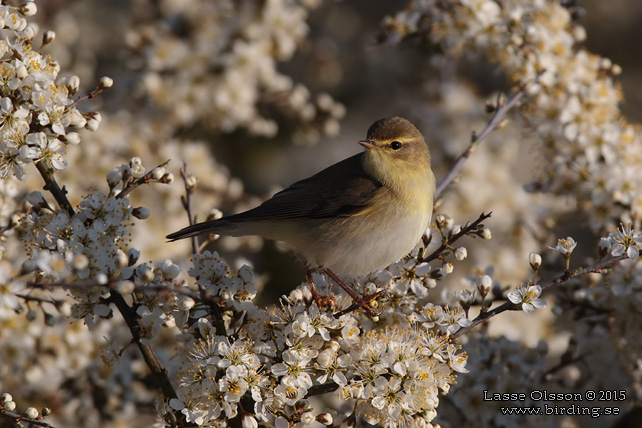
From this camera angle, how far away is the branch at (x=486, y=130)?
3797 mm

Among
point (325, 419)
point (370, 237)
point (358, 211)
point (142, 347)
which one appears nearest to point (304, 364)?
point (325, 419)

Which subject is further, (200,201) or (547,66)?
(200,201)

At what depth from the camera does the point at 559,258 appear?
13.8ft

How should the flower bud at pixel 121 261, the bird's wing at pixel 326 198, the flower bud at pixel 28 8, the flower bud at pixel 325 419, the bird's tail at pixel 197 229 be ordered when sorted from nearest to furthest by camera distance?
the flower bud at pixel 121 261 → the flower bud at pixel 325 419 → the flower bud at pixel 28 8 → the bird's tail at pixel 197 229 → the bird's wing at pixel 326 198

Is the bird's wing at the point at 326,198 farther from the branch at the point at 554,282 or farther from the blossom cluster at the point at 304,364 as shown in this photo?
the branch at the point at 554,282

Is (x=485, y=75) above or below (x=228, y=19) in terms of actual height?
above

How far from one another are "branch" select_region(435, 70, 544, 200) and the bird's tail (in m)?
1.27

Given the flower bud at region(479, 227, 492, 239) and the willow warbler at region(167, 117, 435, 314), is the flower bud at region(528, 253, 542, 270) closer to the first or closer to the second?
the flower bud at region(479, 227, 492, 239)

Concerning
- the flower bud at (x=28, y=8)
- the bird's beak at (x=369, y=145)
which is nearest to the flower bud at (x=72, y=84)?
the flower bud at (x=28, y=8)

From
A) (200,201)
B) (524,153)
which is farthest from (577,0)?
(524,153)

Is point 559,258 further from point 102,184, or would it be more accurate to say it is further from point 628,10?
point 628,10

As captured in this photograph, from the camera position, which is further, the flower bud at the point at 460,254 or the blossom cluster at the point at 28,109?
the flower bud at the point at 460,254

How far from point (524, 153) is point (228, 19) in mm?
6051

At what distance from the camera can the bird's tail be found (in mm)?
3389
